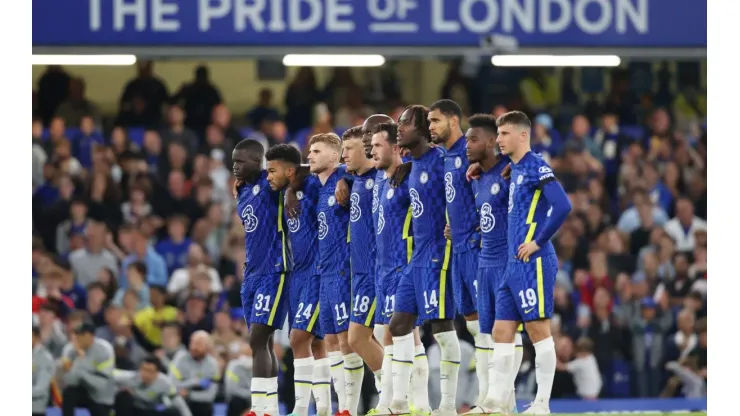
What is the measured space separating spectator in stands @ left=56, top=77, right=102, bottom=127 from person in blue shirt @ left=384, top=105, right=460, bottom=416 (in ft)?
36.2

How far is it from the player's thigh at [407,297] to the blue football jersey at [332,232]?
69 centimetres

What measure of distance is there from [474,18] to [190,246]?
16.2 ft

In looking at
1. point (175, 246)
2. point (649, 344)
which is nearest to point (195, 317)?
point (175, 246)

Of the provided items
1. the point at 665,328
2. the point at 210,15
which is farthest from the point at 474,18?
the point at 665,328

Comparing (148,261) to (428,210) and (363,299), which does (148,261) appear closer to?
(363,299)

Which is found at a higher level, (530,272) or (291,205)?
(291,205)

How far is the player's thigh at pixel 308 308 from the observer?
41.9 ft

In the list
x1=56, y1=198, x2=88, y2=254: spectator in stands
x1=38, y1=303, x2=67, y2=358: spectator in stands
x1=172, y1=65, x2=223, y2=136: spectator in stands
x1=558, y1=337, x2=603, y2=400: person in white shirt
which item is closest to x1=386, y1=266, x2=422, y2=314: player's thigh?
x1=558, y1=337, x2=603, y2=400: person in white shirt

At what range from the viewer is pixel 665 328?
67.1ft

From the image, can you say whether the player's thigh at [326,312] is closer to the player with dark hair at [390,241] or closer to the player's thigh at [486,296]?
the player with dark hair at [390,241]

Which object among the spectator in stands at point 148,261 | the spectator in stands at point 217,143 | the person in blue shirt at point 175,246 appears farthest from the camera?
the spectator in stands at point 217,143

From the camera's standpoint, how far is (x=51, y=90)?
22.9 m

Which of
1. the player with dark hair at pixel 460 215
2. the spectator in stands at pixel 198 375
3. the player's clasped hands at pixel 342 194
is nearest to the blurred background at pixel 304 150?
the spectator in stands at pixel 198 375

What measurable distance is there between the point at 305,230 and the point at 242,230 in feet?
25.4
